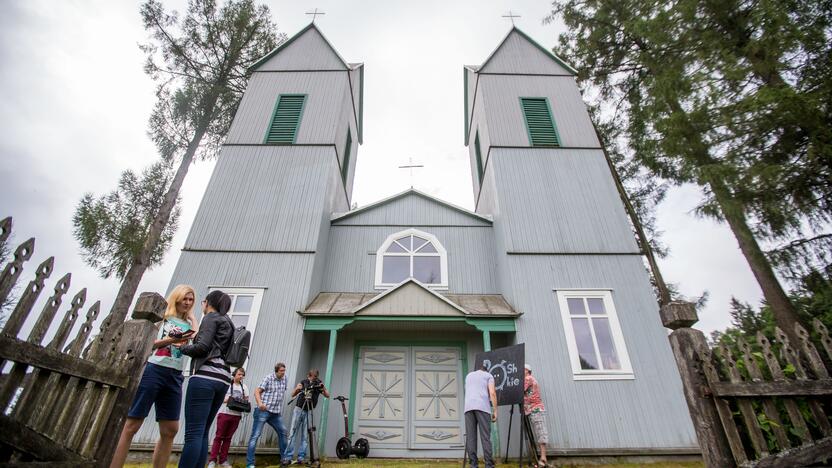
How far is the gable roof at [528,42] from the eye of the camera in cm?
1368

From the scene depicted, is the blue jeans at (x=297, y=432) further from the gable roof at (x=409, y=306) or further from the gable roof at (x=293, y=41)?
the gable roof at (x=293, y=41)

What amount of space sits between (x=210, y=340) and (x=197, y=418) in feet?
2.01

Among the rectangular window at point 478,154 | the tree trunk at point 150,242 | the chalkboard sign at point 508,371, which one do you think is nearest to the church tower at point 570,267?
the rectangular window at point 478,154

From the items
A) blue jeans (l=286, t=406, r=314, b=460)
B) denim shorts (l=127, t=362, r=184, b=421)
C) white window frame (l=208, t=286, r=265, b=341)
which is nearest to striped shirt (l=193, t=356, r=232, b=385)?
denim shorts (l=127, t=362, r=184, b=421)

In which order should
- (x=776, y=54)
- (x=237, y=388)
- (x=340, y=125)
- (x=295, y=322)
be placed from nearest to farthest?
(x=237, y=388) < (x=776, y=54) < (x=295, y=322) < (x=340, y=125)

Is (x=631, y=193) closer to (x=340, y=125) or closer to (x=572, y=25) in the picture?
(x=572, y=25)

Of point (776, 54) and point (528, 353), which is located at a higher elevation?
point (776, 54)

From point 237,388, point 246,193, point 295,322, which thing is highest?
point 246,193

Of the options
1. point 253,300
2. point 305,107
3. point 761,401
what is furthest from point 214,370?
point 305,107

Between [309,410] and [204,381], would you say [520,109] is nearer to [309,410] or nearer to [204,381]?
[309,410]

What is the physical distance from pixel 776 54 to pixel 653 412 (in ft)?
23.5

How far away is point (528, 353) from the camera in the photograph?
838 centimetres

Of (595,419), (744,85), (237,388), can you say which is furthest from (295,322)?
(744,85)

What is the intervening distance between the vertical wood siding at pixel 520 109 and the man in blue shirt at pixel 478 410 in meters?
7.99
